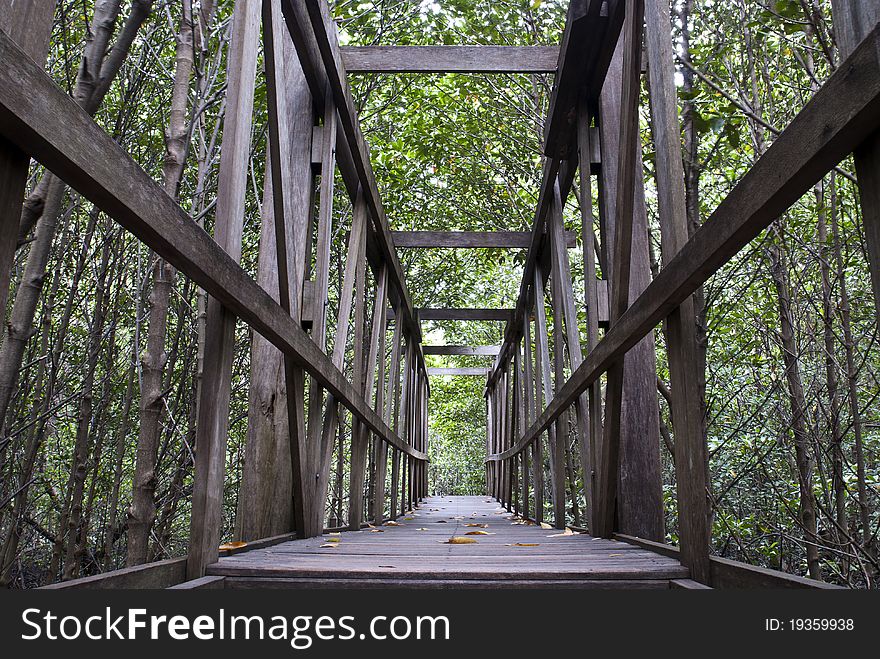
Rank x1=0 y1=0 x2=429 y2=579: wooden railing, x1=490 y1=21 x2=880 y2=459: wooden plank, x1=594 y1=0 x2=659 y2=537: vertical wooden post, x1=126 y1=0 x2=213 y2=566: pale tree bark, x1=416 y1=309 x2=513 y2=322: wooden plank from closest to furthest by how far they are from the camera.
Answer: x1=490 y1=21 x2=880 y2=459: wooden plank < x1=0 y1=0 x2=429 y2=579: wooden railing < x1=594 y1=0 x2=659 y2=537: vertical wooden post < x1=126 y1=0 x2=213 y2=566: pale tree bark < x1=416 y1=309 x2=513 y2=322: wooden plank

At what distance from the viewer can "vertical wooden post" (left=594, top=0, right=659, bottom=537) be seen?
2098mm

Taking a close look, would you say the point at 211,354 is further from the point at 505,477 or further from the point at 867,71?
the point at 505,477

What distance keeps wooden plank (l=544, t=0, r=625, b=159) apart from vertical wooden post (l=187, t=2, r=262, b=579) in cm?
163

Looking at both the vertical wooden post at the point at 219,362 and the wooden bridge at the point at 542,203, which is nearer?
the wooden bridge at the point at 542,203

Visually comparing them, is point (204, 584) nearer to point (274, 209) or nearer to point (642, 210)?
point (274, 209)

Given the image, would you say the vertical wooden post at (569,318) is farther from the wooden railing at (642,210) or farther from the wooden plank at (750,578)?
the wooden plank at (750,578)

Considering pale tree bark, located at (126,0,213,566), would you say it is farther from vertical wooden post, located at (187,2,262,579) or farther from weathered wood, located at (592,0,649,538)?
weathered wood, located at (592,0,649,538)

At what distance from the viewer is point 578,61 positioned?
3.32 metres

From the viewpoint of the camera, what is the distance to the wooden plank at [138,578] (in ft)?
3.81

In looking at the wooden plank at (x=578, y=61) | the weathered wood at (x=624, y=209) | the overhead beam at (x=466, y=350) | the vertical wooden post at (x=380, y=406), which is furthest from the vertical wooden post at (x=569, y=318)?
the overhead beam at (x=466, y=350)

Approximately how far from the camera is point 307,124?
11.4ft

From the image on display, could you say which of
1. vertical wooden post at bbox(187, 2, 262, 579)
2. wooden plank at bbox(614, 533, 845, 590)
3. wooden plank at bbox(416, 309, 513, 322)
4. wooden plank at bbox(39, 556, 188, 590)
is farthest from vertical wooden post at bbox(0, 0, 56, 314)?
wooden plank at bbox(416, 309, 513, 322)

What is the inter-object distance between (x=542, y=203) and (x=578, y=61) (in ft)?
5.48

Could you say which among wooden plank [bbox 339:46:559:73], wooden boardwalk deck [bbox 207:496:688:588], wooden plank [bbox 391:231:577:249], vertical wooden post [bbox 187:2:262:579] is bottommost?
wooden boardwalk deck [bbox 207:496:688:588]
